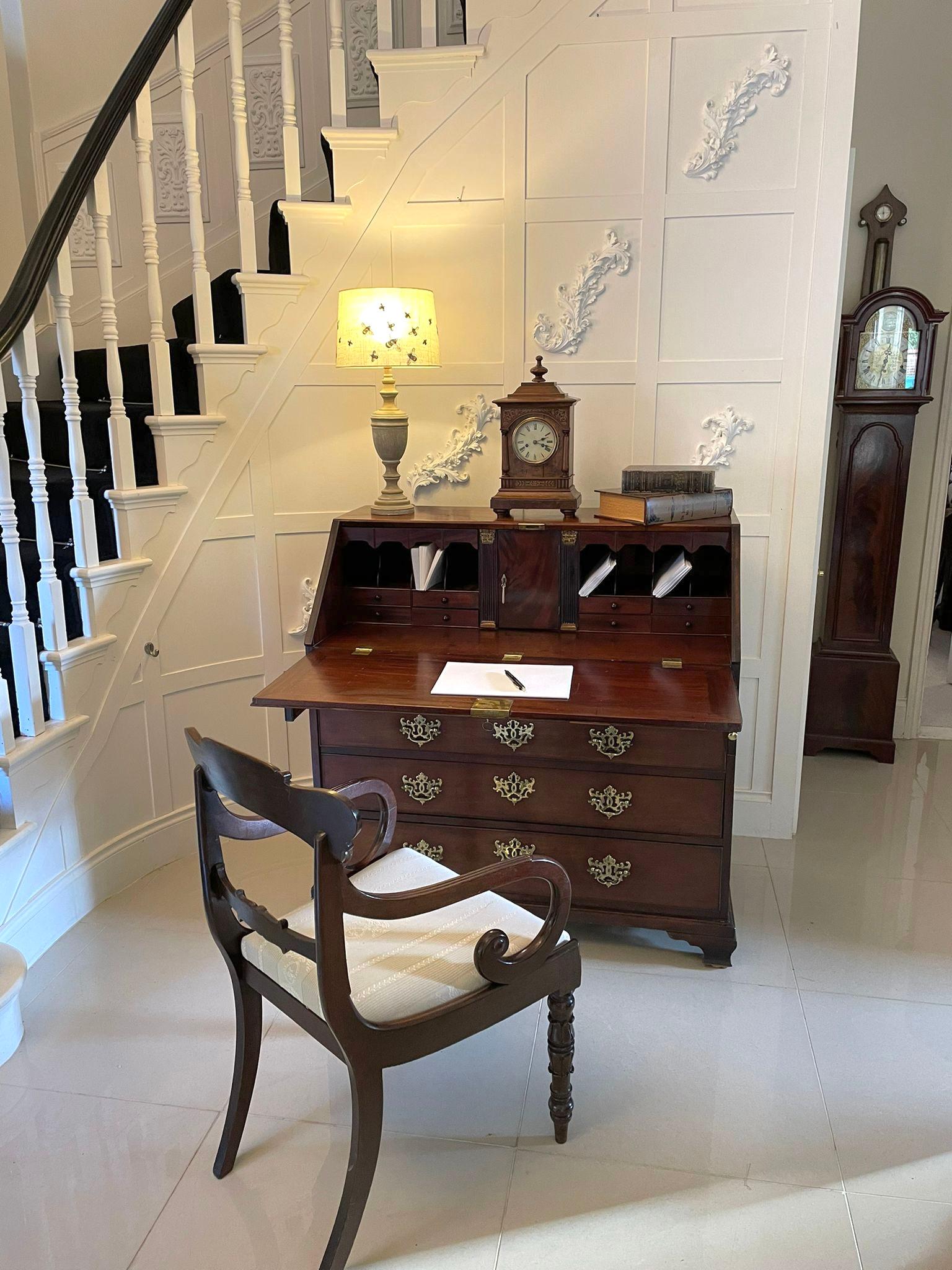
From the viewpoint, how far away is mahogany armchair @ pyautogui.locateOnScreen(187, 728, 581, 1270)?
54.7 inches

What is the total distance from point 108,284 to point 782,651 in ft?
7.32

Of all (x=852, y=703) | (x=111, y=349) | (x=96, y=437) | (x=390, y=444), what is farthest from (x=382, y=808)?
(x=852, y=703)

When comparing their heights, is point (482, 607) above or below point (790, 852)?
above

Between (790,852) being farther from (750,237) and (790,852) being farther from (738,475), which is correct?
(750,237)

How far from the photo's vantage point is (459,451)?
2938mm

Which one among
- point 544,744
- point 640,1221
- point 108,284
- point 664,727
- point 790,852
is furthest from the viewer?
point 790,852

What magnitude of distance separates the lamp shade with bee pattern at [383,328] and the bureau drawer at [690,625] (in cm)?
96

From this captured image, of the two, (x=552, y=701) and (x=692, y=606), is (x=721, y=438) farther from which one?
(x=552, y=701)

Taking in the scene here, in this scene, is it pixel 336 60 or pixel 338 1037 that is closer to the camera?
pixel 338 1037

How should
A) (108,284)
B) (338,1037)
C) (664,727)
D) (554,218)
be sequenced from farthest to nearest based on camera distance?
(554,218), (108,284), (664,727), (338,1037)

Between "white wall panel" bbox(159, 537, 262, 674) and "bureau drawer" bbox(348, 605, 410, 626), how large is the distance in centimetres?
50

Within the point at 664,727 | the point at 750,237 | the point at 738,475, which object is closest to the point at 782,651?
the point at 738,475

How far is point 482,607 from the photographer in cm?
262

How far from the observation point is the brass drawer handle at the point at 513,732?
2.26 meters
